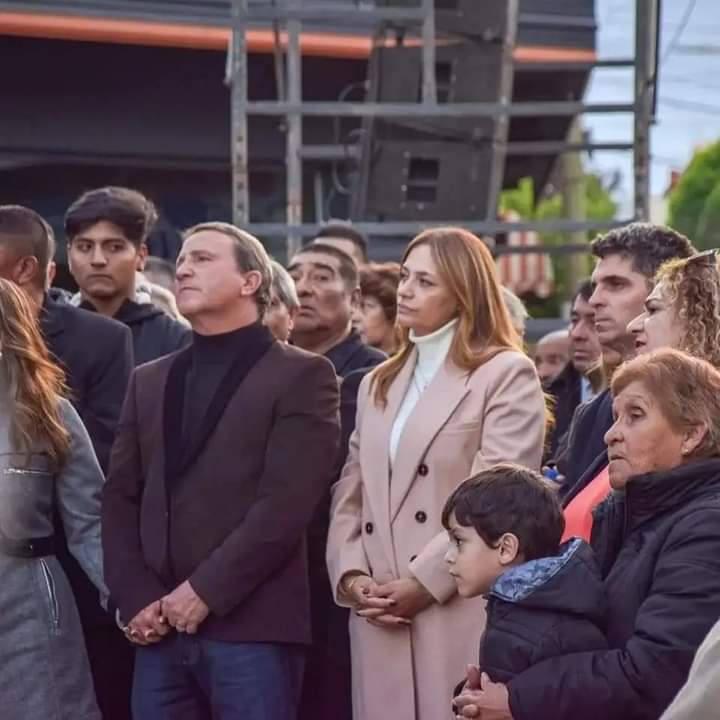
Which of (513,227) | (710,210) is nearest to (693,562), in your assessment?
(513,227)

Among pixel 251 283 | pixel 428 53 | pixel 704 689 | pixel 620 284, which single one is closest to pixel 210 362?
pixel 251 283

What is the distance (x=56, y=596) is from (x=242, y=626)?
0.58 metres

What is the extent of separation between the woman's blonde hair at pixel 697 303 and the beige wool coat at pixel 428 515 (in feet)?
2.80

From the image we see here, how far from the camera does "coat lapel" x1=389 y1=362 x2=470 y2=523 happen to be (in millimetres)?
5215

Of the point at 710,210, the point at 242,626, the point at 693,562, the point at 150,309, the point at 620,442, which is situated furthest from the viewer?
the point at 710,210

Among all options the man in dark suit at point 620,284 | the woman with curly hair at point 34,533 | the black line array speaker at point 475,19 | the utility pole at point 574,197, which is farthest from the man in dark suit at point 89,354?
the utility pole at point 574,197

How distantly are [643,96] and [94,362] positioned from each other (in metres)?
4.55

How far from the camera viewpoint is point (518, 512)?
4.13m

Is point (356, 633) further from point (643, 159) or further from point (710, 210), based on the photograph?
point (710, 210)

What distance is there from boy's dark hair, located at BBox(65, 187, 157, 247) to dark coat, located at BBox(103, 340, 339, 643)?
4.12 ft

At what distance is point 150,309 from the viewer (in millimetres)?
6500

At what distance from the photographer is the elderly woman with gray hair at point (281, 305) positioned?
6102 millimetres

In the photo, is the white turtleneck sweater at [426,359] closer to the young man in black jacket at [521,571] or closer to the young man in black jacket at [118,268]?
the young man in black jacket at [521,571]

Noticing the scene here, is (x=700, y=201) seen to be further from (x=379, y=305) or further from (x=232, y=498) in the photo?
(x=232, y=498)
